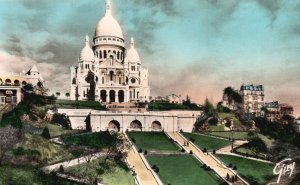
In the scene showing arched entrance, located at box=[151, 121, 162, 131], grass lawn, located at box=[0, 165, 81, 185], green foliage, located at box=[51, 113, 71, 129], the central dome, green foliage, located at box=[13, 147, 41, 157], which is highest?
the central dome

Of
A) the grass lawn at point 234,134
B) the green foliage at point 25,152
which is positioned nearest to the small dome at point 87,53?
the grass lawn at point 234,134

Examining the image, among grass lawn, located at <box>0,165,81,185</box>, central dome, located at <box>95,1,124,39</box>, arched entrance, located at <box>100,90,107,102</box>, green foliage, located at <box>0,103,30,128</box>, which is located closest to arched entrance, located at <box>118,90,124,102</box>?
arched entrance, located at <box>100,90,107,102</box>

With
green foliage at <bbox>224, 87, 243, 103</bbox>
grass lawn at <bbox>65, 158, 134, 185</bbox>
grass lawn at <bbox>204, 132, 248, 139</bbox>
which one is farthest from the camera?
green foliage at <bbox>224, 87, 243, 103</bbox>

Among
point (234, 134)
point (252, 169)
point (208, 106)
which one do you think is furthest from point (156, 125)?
point (252, 169)

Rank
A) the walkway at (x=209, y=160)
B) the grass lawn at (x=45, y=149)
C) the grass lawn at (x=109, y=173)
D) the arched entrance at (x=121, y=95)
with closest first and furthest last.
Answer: the grass lawn at (x=109, y=173), the grass lawn at (x=45, y=149), the walkway at (x=209, y=160), the arched entrance at (x=121, y=95)

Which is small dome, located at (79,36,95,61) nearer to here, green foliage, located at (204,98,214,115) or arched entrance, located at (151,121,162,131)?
green foliage, located at (204,98,214,115)

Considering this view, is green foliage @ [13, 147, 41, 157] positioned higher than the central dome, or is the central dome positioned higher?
the central dome

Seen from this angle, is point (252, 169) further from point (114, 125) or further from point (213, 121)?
point (114, 125)

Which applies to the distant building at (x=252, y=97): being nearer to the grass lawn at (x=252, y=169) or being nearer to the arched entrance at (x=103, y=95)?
the arched entrance at (x=103, y=95)

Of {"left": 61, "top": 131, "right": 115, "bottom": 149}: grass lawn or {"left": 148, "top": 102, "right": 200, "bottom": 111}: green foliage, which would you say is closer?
{"left": 61, "top": 131, "right": 115, "bottom": 149}: grass lawn
